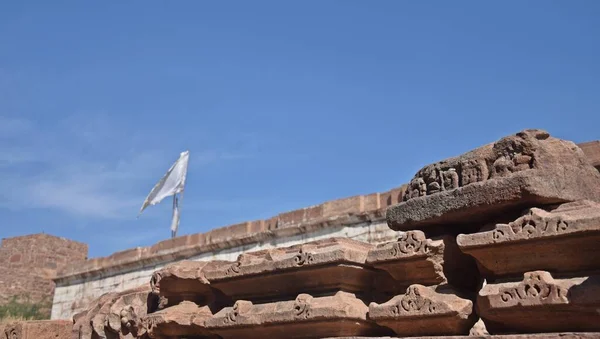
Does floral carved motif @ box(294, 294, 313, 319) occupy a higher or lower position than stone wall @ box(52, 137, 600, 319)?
lower

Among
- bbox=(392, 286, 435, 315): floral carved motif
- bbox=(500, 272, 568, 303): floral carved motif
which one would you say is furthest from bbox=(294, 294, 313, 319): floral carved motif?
bbox=(500, 272, 568, 303): floral carved motif

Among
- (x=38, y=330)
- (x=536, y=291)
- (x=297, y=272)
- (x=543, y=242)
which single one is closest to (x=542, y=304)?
(x=536, y=291)

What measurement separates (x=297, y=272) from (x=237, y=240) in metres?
9.48

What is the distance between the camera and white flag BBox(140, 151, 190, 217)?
23906mm

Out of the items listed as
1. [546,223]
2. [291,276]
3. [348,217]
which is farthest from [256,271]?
[348,217]

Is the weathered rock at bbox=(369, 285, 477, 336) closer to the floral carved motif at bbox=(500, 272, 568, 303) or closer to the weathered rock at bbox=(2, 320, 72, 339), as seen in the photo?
the floral carved motif at bbox=(500, 272, 568, 303)

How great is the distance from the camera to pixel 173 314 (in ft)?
17.9

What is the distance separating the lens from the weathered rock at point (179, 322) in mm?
5367

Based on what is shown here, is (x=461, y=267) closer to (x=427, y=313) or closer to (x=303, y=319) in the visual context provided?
(x=427, y=313)

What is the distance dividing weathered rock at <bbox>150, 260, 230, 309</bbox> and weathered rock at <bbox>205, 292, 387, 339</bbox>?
62 cm

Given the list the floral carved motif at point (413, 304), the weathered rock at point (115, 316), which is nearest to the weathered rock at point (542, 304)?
the floral carved motif at point (413, 304)

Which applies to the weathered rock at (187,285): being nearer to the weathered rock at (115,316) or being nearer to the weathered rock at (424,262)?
the weathered rock at (115,316)

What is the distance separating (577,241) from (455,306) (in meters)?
0.76

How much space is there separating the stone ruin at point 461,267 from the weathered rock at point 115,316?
974mm
